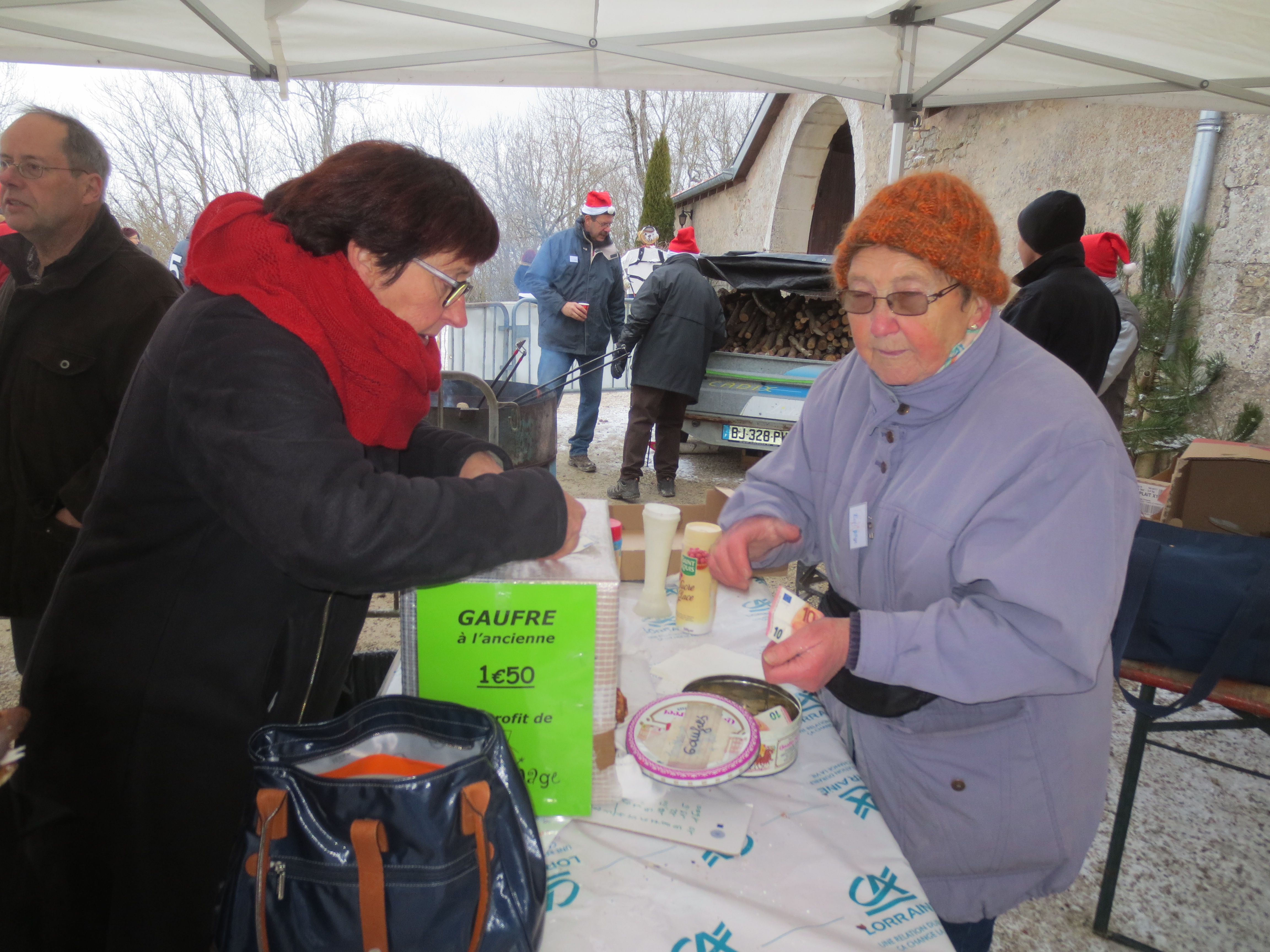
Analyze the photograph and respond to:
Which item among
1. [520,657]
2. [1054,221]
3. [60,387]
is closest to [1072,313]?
[1054,221]

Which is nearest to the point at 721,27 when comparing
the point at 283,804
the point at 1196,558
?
the point at 1196,558

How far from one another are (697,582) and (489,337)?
8.37 m

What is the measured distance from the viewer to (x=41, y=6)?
388 cm

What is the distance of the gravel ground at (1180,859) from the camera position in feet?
7.16

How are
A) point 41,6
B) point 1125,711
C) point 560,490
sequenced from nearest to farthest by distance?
point 560,490, point 1125,711, point 41,6

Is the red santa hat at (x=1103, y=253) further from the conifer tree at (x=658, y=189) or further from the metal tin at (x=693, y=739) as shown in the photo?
the conifer tree at (x=658, y=189)

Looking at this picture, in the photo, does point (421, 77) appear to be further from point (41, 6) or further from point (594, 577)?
point (594, 577)

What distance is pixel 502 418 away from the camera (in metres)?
3.94

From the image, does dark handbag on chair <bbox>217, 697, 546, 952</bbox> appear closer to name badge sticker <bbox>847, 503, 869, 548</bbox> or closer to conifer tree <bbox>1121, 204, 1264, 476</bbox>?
name badge sticker <bbox>847, 503, 869, 548</bbox>

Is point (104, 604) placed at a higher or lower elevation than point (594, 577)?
lower

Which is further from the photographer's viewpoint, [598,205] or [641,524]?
[598,205]

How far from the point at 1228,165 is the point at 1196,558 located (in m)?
4.25

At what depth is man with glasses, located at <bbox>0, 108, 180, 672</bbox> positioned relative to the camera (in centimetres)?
221

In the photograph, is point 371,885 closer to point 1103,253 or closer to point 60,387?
point 60,387
